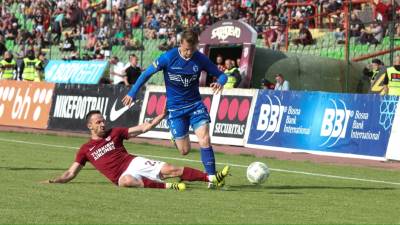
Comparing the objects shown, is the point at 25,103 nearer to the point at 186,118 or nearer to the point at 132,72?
the point at 132,72

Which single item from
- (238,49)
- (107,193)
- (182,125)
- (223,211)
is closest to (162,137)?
(238,49)

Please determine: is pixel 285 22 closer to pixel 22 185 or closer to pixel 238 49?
pixel 238 49

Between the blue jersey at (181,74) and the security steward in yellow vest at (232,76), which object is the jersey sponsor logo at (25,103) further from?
the blue jersey at (181,74)

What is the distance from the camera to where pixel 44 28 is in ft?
144

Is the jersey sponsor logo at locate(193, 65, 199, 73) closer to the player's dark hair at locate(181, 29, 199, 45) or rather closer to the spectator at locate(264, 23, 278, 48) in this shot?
the player's dark hair at locate(181, 29, 199, 45)

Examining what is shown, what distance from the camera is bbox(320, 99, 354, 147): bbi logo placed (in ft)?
69.6

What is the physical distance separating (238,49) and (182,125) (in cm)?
1807

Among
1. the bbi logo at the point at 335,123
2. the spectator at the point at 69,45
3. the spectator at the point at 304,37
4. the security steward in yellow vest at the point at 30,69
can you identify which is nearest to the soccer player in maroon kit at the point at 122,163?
the bbi logo at the point at 335,123

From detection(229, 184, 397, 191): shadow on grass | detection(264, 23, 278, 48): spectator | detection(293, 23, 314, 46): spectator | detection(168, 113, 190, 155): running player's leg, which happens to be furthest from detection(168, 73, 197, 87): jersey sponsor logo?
detection(264, 23, 278, 48): spectator

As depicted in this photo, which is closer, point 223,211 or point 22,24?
point 223,211

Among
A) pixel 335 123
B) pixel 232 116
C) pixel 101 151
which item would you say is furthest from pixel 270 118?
pixel 101 151

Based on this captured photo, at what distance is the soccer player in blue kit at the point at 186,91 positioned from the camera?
13336mm

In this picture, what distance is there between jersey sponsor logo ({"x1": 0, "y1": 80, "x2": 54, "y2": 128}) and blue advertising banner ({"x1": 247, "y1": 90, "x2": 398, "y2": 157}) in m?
8.83

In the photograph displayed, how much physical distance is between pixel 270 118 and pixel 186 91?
9.80m
